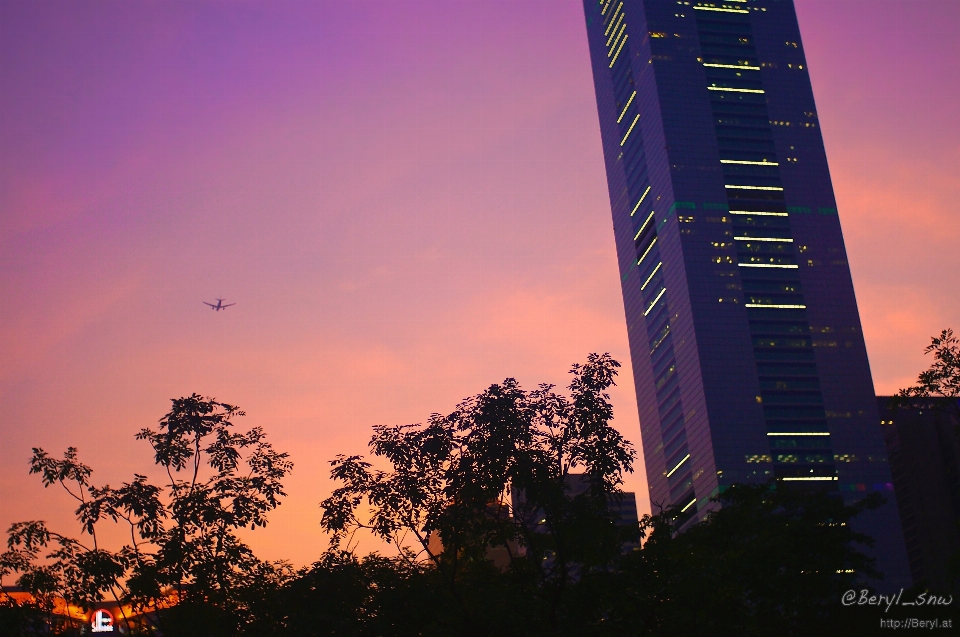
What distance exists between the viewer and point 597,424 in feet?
95.4

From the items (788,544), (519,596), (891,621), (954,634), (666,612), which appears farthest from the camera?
(788,544)

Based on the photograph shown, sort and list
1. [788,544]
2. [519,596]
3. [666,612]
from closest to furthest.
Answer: [519,596]
[666,612]
[788,544]

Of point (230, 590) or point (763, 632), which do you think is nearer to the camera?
point (230, 590)

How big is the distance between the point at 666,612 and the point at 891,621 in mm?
18662

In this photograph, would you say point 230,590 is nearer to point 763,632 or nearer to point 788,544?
point 763,632

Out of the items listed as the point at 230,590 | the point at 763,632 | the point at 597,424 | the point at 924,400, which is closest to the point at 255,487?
the point at 230,590

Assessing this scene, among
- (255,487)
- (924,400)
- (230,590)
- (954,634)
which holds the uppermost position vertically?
(924,400)

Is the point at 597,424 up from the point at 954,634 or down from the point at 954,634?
up

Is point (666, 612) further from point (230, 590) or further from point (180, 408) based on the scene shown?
point (180, 408)

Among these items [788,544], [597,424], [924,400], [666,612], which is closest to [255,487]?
[597,424]

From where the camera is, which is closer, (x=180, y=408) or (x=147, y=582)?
(x=147, y=582)

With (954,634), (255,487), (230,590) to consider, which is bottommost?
(954,634)

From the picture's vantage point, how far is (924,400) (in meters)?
37.5

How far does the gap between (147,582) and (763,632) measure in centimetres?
3192
